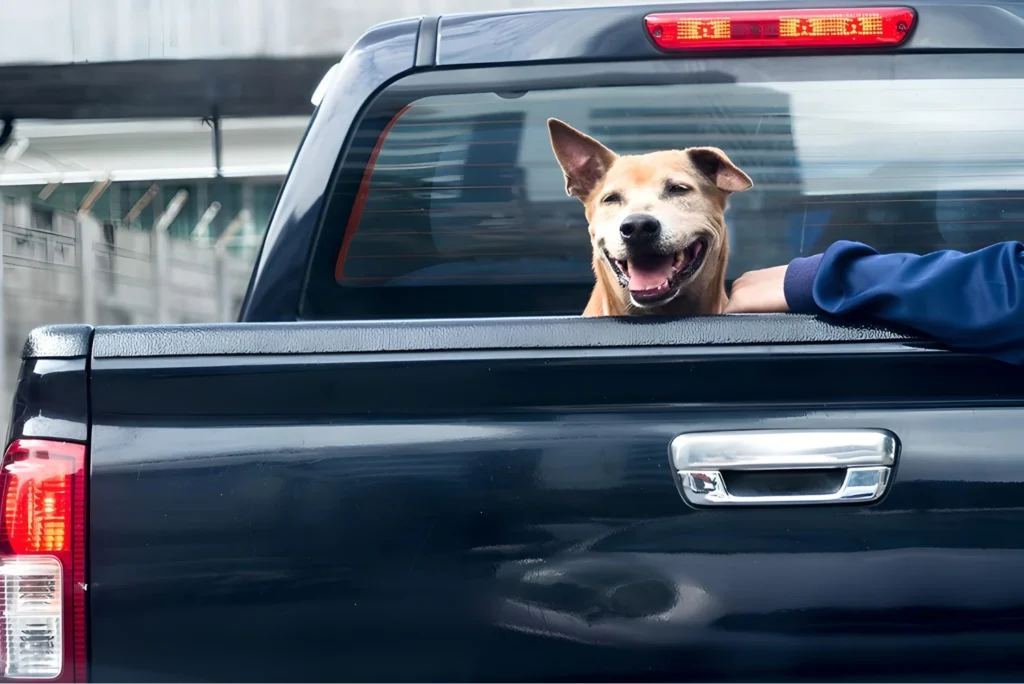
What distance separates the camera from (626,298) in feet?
8.32

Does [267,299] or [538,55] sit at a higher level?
[538,55]

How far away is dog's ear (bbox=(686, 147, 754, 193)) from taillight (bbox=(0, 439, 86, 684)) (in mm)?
1492

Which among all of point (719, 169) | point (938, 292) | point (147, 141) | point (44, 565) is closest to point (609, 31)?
point (719, 169)

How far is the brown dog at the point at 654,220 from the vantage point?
8.00 ft

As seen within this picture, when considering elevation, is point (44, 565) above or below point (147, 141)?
below

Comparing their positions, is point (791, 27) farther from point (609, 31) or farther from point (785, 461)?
point (785, 461)

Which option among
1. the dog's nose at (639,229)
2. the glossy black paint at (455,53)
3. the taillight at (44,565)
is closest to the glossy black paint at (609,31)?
the glossy black paint at (455,53)

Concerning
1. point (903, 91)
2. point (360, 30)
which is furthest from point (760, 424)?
point (360, 30)

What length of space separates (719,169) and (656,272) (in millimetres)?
286

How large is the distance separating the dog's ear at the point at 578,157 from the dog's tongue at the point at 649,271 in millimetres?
312

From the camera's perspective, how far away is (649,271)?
245 centimetres

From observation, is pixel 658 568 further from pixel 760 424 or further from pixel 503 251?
pixel 503 251

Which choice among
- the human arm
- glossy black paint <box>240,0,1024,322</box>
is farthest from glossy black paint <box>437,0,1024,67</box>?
the human arm

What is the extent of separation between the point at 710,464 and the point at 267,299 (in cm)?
115
